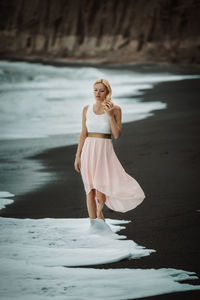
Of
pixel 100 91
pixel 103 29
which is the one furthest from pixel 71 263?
pixel 103 29

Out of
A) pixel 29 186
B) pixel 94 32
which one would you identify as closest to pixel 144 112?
pixel 29 186

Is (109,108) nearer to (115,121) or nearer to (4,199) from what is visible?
(115,121)

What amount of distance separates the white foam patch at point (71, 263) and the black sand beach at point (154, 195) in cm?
13

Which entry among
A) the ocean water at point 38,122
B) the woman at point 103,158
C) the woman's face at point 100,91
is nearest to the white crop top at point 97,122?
the woman at point 103,158

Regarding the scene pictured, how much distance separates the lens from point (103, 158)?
17.0 feet

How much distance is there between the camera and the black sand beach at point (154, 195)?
4688 mm

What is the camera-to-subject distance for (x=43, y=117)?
16.1 m

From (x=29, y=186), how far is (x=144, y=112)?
27.5 ft

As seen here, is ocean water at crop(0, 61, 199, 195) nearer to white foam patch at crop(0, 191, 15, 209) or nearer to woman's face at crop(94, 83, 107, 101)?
white foam patch at crop(0, 191, 15, 209)

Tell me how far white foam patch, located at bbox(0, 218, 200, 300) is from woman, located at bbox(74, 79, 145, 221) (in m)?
0.25

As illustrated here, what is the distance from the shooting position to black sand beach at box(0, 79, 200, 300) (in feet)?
15.4

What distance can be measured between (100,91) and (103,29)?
8166 centimetres

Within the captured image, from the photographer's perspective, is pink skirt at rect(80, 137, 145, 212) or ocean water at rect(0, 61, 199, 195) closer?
pink skirt at rect(80, 137, 145, 212)

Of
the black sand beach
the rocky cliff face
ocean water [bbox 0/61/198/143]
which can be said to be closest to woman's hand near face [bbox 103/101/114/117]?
the black sand beach
